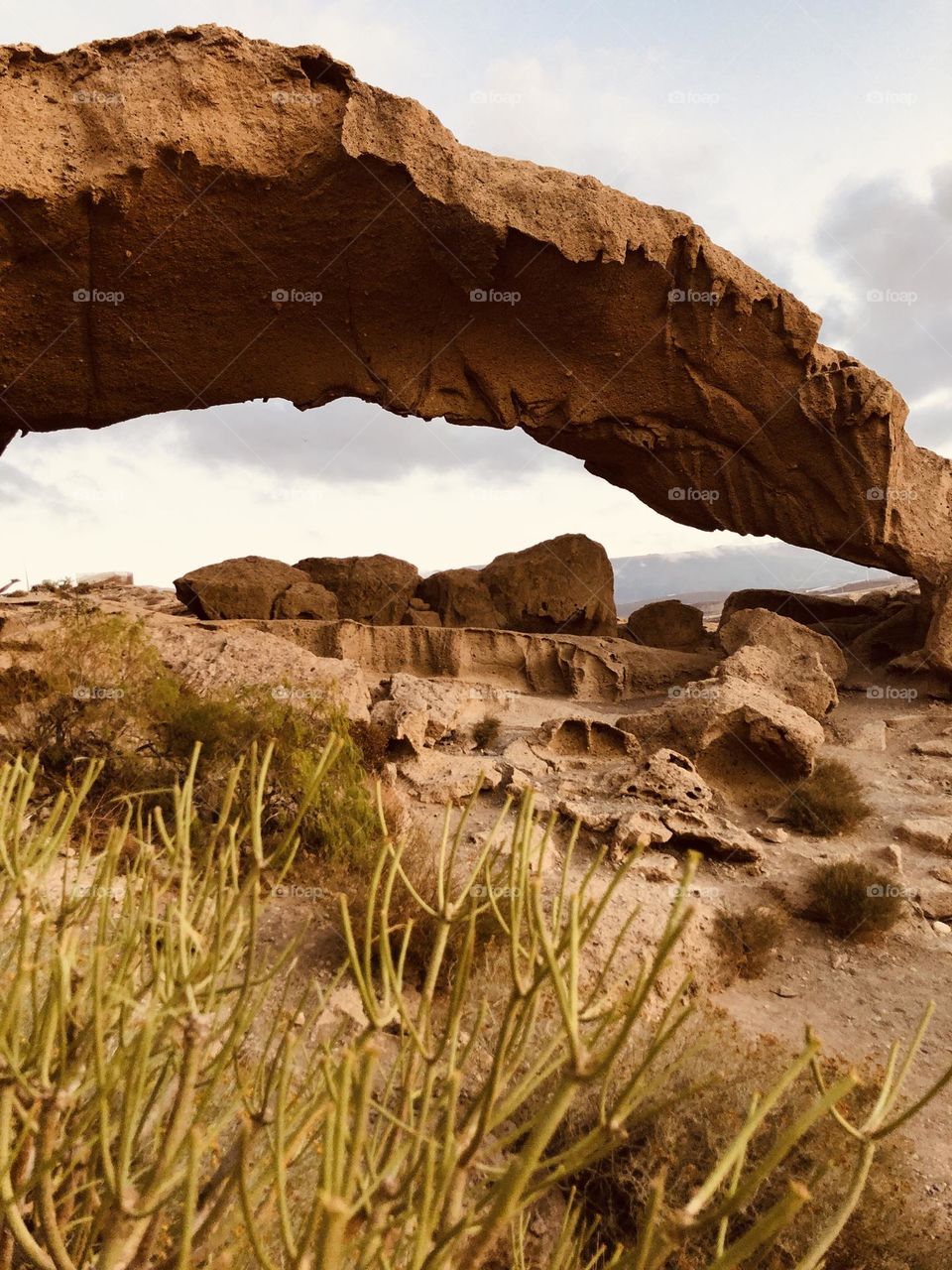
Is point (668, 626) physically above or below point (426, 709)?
above

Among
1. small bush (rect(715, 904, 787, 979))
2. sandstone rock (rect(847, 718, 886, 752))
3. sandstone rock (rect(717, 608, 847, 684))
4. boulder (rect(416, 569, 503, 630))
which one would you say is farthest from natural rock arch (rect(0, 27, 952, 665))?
small bush (rect(715, 904, 787, 979))

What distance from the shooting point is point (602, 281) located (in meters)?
9.33

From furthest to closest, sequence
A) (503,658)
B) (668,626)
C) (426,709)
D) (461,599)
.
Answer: (668,626) → (461,599) → (503,658) → (426,709)

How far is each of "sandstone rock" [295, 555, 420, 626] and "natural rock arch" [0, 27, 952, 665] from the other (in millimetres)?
2920

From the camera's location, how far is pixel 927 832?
6.56m

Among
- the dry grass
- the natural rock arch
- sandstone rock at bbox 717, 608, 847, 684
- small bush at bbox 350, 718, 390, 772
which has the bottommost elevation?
the dry grass

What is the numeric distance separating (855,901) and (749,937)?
2.93 ft

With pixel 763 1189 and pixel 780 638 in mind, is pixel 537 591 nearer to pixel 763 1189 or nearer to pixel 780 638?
pixel 780 638

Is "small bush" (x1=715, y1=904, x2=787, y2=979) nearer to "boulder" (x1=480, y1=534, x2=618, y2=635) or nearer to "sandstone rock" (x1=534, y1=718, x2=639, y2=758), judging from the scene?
"sandstone rock" (x1=534, y1=718, x2=639, y2=758)

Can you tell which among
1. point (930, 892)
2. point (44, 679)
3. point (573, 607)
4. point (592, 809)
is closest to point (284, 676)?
point (44, 679)

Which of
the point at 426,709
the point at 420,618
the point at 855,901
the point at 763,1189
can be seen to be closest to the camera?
the point at 763,1189

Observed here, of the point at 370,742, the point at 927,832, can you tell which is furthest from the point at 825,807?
the point at 370,742

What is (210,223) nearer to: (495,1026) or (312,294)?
(312,294)

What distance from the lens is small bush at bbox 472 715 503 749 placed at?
7.82m
